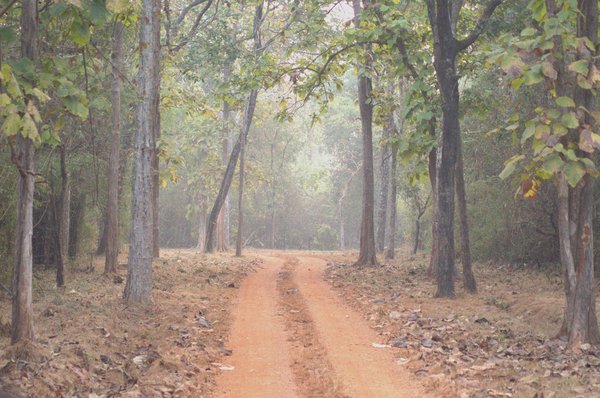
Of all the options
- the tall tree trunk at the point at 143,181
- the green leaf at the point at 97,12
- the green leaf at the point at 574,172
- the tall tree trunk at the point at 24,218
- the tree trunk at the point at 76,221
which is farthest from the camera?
the tree trunk at the point at 76,221

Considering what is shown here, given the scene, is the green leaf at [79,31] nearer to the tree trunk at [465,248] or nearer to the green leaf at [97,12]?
the green leaf at [97,12]

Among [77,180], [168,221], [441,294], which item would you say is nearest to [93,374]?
[441,294]

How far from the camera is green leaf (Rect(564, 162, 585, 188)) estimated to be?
7613mm

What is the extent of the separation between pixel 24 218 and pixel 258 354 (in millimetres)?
3920

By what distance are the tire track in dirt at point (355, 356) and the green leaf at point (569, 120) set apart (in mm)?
3596

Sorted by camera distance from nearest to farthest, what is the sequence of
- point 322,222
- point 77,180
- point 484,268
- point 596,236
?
point 596,236
point 77,180
point 484,268
point 322,222

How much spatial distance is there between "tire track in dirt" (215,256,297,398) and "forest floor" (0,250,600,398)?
1.0 inches

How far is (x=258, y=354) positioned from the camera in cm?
957

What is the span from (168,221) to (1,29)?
48.5 m

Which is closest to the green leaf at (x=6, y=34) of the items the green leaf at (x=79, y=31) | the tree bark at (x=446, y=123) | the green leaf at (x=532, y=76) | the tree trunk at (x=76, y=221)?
the green leaf at (x=79, y=31)

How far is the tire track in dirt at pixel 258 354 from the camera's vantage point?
779cm

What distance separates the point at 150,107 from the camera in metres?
12.7

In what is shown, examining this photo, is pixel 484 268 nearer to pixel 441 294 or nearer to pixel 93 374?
pixel 441 294

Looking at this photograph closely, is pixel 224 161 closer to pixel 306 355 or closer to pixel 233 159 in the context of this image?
pixel 233 159
